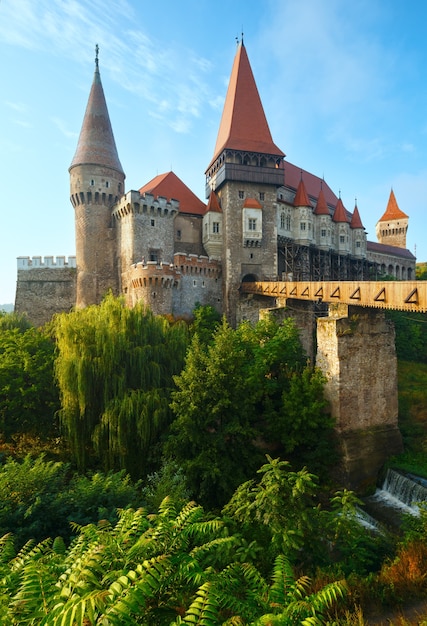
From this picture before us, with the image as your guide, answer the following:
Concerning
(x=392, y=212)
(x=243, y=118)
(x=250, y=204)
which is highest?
(x=392, y=212)

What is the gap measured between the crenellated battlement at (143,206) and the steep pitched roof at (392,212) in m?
49.2

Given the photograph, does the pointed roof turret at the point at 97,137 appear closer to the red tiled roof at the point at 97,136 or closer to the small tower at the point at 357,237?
the red tiled roof at the point at 97,136

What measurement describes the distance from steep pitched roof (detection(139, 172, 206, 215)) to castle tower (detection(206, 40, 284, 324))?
2.28 meters

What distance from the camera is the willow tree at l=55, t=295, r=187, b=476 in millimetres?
12891

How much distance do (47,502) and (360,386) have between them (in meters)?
12.5

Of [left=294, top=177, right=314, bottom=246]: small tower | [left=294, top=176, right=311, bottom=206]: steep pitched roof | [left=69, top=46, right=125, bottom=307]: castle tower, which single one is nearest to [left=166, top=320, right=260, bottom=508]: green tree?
[left=69, top=46, right=125, bottom=307]: castle tower

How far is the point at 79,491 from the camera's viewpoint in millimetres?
8125

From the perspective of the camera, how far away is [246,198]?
103ft

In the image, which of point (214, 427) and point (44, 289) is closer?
point (214, 427)

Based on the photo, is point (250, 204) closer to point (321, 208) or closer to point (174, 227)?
point (174, 227)

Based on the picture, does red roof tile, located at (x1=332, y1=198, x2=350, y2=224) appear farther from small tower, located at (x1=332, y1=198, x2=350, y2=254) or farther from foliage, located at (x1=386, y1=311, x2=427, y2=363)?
foliage, located at (x1=386, y1=311, x2=427, y2=363)

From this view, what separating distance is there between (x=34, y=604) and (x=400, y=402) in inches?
940

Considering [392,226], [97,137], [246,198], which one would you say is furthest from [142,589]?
[392,226]

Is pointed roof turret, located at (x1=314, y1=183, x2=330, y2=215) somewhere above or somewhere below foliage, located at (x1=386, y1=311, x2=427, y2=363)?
above
